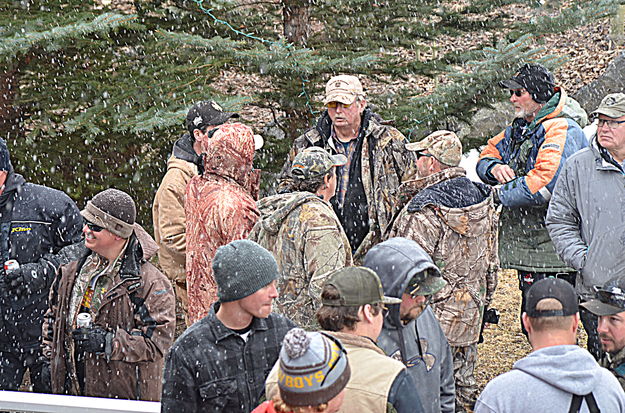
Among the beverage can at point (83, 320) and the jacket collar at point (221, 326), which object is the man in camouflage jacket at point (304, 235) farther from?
the beverage can at point (83, 320)

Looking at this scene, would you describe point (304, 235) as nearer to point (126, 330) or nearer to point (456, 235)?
point (126, 330)

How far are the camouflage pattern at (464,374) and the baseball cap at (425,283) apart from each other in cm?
203

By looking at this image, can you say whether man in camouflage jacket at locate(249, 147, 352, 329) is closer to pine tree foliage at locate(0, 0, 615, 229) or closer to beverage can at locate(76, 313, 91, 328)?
beverage can at locate(76, 313, 91, 328)

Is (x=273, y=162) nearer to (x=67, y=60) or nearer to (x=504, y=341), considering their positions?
(x=67, y=60)

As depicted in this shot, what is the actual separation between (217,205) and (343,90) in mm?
1800

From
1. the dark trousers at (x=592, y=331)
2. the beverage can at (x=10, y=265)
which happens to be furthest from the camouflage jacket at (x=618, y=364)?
the beverage can at (x=10, y=265)


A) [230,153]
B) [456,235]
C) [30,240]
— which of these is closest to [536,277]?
[456,235]

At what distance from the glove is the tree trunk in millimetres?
5100

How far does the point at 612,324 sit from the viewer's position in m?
4.52

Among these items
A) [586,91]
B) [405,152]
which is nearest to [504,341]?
[405,152]

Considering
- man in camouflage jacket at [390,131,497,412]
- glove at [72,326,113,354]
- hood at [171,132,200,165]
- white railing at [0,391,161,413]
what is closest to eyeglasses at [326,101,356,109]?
man in camouflage jacket at [390,131,497,412]

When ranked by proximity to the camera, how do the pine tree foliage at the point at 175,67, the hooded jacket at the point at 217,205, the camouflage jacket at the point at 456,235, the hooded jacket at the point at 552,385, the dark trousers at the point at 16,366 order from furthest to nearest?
the pine tree foliage at the point at 175,67 < the dark trousers at the point at 16,366 < the camouflage jacket at the point at 456,235 < the hooded jacket at the point at 217,205 < the hooded jacket at the point at 552,385

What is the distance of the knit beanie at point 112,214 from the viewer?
4609 mm

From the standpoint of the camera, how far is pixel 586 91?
43.5 feet
